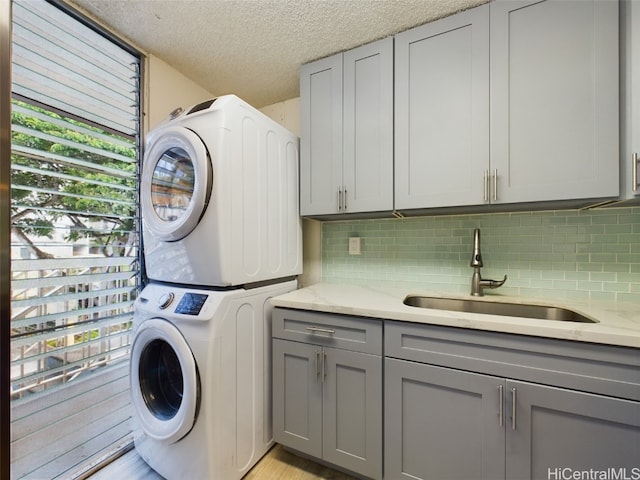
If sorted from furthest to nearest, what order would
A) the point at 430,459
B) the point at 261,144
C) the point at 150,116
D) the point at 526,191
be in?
1. the point at 150,116
2. the point at 261,144
3. the point at 526,191
4. the point at 430,459

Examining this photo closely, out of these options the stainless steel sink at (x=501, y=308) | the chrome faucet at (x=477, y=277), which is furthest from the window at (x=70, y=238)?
the chrome faucet at (x=477, y=277)

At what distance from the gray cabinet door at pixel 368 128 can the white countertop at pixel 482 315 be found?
0.54 metres

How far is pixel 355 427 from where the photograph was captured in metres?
1.27

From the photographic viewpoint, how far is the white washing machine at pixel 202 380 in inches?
45.8

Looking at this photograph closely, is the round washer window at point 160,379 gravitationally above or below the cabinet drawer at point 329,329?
below

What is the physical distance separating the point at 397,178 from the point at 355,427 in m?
1.33

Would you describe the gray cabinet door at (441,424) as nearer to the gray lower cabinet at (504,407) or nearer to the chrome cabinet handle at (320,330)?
the gray lower cabinet at (504,407)

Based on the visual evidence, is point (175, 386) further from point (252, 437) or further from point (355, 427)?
point (355, 427)

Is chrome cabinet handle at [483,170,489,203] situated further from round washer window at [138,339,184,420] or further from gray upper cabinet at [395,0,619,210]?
round washer window at [138,339,184,420]

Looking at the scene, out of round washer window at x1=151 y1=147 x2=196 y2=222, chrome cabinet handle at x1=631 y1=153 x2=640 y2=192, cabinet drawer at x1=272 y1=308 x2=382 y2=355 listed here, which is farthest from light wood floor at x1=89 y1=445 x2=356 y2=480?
chrome cabinet handle at x1=631 y1=153 x2=640 y2=192

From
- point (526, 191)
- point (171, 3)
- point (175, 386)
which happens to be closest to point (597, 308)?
point (526, 191)

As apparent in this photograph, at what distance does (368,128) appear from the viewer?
1558 millimetres

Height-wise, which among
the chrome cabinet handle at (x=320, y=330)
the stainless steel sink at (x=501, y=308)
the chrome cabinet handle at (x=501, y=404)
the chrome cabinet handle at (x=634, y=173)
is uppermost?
the chrome cabinet handle at (x=634, y=173)

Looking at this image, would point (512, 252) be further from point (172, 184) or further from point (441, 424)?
point (172, 184)
